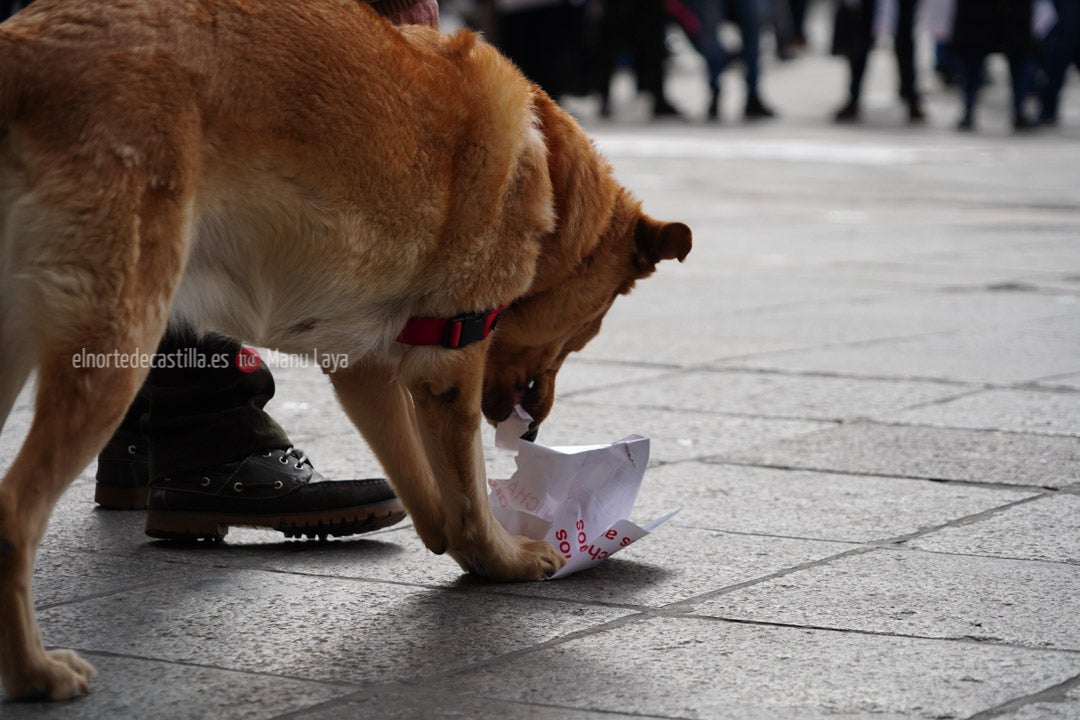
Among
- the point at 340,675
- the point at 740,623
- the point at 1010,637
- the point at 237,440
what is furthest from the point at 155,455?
the point at 1010,637

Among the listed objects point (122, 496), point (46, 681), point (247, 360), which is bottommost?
point (122, 496)

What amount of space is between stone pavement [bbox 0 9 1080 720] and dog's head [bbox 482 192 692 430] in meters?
0.44

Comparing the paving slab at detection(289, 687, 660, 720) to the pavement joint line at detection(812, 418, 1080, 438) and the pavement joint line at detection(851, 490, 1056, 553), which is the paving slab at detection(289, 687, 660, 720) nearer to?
the pavement joint line at detection(851, 490, 1056, 553)

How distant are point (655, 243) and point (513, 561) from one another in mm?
909

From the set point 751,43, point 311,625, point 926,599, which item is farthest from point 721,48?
point 311,625

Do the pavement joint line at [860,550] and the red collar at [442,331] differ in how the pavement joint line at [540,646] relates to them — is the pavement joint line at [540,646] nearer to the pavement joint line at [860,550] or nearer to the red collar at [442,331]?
the pavement joint line at [860,550]

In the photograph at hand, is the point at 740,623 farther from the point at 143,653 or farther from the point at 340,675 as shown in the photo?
the point at 143,653

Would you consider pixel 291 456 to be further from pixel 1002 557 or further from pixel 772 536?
pixel 1002 557

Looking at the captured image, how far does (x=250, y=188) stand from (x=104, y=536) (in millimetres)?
1305

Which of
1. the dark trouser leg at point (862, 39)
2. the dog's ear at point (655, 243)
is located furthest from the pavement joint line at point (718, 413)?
the dark trouser leg at point (862, 39)

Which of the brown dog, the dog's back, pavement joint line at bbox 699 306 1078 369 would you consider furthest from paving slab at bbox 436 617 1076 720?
pavement joint line at bbox 699 306 1078 369

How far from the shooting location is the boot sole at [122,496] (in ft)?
14.0

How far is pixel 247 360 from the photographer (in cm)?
416

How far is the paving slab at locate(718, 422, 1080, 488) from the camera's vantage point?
4.51 m
